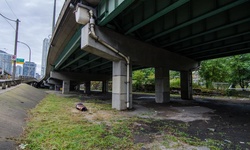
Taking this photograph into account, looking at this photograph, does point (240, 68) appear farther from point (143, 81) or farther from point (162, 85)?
point (143, 81)

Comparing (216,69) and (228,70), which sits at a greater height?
(216,69)

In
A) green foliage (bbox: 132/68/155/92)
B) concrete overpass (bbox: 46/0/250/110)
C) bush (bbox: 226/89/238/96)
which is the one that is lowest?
bush (bbox: 226/89/238/96)

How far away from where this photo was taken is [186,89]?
17516mm

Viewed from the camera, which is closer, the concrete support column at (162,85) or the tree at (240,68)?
the concrete support column at (162,85)

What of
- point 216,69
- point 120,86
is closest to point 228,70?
point 216,69

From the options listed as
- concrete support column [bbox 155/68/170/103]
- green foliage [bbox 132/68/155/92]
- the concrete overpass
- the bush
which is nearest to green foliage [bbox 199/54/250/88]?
the bush

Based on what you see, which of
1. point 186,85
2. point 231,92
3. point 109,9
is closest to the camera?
point 109,9

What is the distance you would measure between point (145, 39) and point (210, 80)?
17.4m

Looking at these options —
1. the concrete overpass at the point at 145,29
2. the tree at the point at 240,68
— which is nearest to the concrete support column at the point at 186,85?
the concrete overpass at the point at 145,29

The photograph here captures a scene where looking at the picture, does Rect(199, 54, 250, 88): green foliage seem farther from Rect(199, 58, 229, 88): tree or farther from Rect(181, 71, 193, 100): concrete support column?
Rect(181, 71, 193, 100): concrete support column

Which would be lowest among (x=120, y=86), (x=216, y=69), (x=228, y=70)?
(x=120, y=86)

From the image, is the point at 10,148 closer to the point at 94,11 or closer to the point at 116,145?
the point at 116,145

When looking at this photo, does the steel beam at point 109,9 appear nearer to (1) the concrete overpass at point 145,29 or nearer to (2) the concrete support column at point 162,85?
(1) the concrete overpass at point 145,29

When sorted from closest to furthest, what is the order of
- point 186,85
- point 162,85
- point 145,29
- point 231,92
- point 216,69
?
point 145,29
point 162,85
point 186,85
point 231,92
point 216,69
